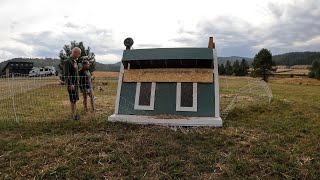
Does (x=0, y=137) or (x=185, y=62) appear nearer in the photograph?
(x=0, y=137)

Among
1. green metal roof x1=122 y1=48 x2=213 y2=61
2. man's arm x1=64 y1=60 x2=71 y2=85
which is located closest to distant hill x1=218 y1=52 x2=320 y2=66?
green metal roof x1=122 y1=48 x2=213 y2=61

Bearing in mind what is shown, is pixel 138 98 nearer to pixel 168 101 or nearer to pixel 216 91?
pixel 168 101

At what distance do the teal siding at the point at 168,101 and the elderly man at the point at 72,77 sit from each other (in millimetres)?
1234

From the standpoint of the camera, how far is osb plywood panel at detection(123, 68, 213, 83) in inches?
348

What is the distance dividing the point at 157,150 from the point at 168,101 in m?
2.79

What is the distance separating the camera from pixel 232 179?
4992 mm

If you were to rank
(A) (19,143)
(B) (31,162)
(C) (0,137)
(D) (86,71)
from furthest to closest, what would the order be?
1. (D) (86,71)
2. (C) (0,137)
3. (A) (19,143)
4. (B) (31,162)

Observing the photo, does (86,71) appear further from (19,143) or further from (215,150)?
(215,150)

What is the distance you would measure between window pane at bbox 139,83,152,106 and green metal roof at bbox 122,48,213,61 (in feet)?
2.50

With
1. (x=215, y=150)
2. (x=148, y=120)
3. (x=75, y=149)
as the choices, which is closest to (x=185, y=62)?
(x=148, y=120)

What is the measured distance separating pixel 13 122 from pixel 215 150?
5569 millimetres

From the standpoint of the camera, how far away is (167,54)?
9000 mm

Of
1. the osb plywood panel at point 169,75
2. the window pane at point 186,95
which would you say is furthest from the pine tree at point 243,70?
the window pane at point 186,95

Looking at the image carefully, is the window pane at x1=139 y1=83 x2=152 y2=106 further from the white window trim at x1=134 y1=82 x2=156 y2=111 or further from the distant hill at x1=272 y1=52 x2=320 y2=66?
the distant hill at x1=272 y1=52 x2=320 y2=66
